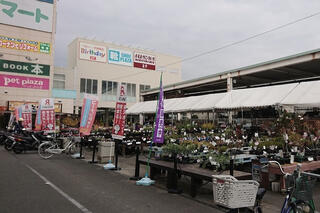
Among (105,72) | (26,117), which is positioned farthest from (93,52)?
(26,117)

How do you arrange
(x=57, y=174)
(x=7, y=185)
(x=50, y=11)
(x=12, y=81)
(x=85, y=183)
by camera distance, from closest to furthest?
(x=7, y=185) < (x=85, y=183) < (x=57, y=174) < (x=12, y=81) < (x=50, y=11)

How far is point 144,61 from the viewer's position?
36125 millimetres

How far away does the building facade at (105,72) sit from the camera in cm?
3048

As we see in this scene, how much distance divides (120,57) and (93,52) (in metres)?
3.85

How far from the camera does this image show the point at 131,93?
115ft

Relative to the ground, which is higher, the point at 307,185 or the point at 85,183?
the point at 307,185

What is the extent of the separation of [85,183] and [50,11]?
79.0 feet

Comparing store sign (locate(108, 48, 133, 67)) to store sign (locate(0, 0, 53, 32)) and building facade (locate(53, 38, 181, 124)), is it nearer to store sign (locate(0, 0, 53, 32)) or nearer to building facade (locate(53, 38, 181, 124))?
building facade (locate(53, 38, 181, 124))

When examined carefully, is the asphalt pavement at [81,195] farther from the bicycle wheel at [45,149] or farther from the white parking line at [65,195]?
the bicycle wheel at [45,149]

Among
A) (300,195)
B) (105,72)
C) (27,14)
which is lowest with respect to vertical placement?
(300,195)

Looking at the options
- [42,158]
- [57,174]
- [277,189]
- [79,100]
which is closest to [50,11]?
[79,100]

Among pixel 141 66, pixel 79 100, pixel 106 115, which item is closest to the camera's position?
pixel 79 100

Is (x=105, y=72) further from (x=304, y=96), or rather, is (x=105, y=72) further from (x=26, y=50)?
(x=304, y=96)

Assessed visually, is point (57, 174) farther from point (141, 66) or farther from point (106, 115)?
point (141, 66)
